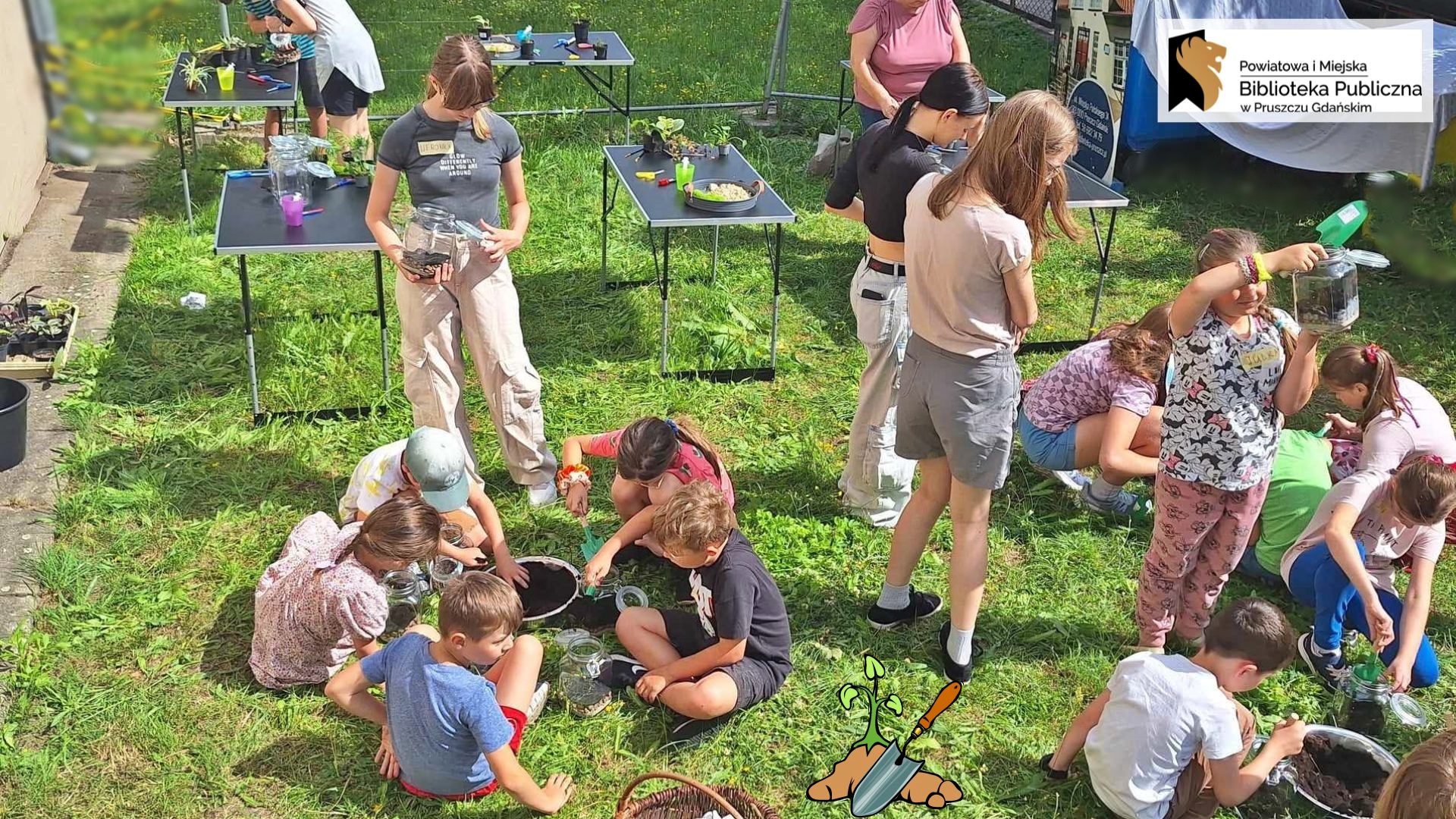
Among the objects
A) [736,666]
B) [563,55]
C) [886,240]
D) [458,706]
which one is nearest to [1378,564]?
[886,240]

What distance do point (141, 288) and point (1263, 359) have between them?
560 cm

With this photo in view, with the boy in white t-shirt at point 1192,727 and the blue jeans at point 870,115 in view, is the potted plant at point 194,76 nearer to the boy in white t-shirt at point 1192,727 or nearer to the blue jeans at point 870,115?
the blue jeans at point 870,115

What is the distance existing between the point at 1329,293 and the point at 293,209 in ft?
13.0

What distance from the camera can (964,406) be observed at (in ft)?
11.5

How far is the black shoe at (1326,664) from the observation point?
3.97 metres

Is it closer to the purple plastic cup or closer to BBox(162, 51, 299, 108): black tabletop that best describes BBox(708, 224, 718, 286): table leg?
the purple plastic cup

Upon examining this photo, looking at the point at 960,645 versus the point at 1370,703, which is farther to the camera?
the point at 960,645

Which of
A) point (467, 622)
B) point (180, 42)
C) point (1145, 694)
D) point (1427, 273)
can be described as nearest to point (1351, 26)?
point (1427, 273)

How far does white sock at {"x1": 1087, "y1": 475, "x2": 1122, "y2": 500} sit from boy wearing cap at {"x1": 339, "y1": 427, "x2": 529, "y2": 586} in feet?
7.64

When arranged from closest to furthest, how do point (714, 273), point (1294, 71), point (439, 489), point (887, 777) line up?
point (887, 777) → point (439, 489) → point (714, 273) → point (1294, 71)

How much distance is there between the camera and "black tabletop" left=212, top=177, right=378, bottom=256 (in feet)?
16.1

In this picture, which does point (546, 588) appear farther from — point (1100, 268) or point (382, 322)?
point (1100, 268)

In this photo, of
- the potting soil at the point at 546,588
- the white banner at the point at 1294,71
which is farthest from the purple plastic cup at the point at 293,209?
the white banner at the point at 1294,71

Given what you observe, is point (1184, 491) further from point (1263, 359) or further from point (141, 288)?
point (141, 288)
